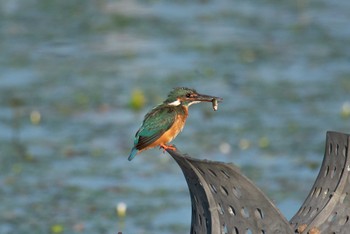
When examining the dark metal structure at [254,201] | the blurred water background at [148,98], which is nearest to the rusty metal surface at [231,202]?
the dark metal structure at [254,201]

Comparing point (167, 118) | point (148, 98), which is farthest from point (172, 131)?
point (148, 98)

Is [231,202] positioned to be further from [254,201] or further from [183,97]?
[183,97]

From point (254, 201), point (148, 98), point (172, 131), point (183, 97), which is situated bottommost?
point (254, 201)

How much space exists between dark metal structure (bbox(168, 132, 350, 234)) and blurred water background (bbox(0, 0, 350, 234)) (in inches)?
104

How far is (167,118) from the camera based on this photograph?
416cm

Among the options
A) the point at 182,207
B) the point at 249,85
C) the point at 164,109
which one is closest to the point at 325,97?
the point at 249,85

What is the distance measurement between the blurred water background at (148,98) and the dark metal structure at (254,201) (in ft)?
8.67

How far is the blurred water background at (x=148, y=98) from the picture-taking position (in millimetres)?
6949

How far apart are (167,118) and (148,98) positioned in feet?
16.2

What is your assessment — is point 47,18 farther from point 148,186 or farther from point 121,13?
point 148,186

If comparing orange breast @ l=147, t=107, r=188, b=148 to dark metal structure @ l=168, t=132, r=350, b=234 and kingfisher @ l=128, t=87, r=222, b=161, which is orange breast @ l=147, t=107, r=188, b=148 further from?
dark metal structure @ l=168, t=132, r=350, b=234

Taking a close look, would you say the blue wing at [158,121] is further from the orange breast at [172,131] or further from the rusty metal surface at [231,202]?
the rusty metal surface at [231,202]

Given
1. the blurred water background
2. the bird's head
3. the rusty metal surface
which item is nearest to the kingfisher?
the bird's head

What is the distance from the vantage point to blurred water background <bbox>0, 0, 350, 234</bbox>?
6.95 metres
